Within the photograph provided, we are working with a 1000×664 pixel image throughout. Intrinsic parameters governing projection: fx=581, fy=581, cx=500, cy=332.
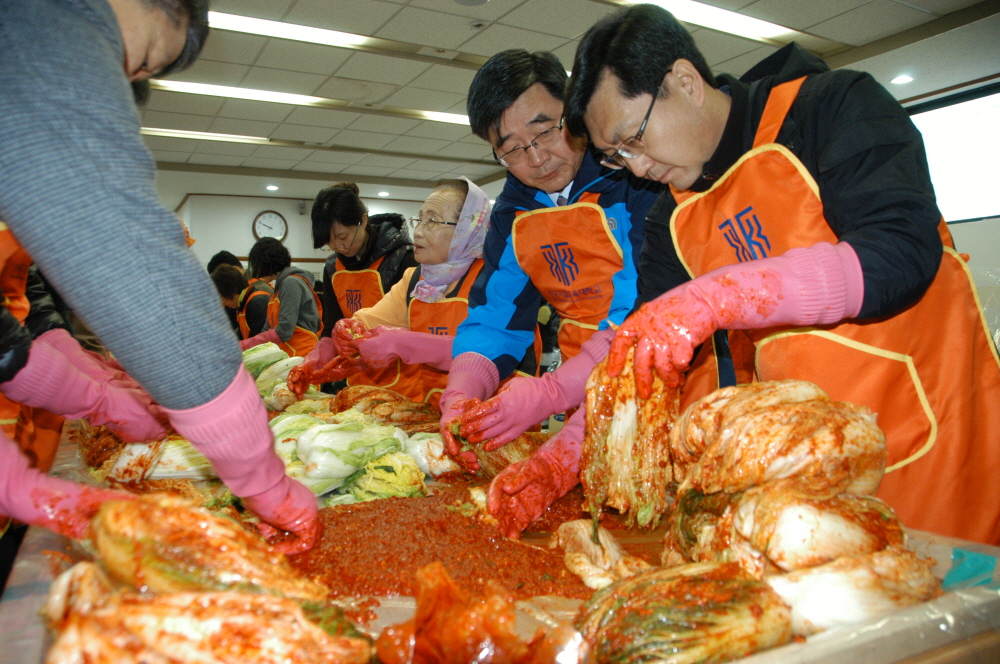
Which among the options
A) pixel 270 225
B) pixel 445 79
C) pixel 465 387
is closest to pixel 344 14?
pixel 445 79

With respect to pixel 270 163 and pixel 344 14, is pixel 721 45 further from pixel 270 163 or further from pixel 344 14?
pixel 270 163

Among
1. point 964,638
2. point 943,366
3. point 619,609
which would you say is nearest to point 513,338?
point 943,366

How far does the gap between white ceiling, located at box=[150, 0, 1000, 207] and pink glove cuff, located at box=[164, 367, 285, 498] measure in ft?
22.4

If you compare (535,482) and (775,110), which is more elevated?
(775,110)

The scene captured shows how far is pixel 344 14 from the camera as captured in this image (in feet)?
23.0

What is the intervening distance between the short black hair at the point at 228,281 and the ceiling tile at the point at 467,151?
608 cm

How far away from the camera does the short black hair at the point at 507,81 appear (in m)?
2.60

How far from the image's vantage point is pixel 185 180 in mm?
14094

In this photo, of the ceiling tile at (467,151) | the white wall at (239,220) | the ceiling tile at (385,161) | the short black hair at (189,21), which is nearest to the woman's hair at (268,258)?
the ceiling tile at (467,151)

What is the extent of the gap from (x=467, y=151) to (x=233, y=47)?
615 cm

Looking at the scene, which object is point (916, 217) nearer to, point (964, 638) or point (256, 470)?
point (964, 638)

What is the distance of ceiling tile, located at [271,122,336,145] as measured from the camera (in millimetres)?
11203

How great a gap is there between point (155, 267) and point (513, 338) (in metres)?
2.31

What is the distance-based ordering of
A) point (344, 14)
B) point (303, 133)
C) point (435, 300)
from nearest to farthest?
point (435, 300) < point (344, 14) < point (303, 133)
